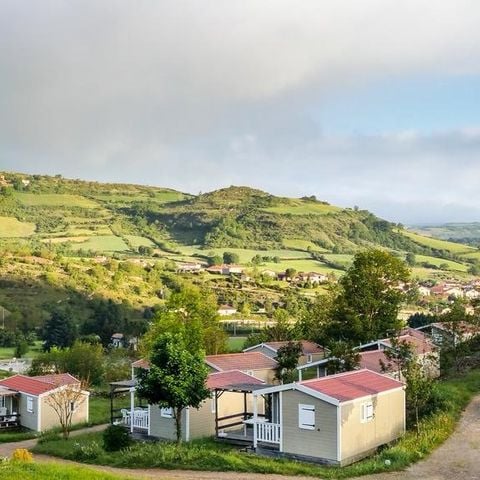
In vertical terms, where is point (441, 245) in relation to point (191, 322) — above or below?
above

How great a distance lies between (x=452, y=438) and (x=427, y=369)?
372 inches

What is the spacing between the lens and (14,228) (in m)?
A: 151

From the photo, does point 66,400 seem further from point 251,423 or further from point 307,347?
point 307,347

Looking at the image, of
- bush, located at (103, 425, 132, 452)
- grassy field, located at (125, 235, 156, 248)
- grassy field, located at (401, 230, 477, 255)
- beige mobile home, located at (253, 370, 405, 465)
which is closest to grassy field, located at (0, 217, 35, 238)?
grassy field, located at (125, 235, 156, 248)

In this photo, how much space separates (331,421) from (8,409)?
752 inches

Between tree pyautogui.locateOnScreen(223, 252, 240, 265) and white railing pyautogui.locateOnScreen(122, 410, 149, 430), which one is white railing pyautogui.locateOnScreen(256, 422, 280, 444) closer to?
white railing pyautogui.locateOnScreen(122, 410, 149, 430)

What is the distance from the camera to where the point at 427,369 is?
31094mm

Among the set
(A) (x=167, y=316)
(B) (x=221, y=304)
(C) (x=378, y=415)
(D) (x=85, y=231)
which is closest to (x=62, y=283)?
(B) (x=221, y=304)

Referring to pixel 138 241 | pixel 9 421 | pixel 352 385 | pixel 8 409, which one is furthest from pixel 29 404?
pixel 138 241

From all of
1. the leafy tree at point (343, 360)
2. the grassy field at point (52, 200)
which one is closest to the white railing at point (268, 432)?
the leafy tree at point (343, 360)

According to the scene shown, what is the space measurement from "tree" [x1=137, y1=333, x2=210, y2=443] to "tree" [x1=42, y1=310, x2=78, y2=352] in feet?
162

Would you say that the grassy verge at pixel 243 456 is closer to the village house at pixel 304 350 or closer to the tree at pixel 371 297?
the tree at pixel 371 297

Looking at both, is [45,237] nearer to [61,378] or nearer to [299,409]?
[61,378]

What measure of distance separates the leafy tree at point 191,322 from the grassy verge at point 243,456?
40.3ft
